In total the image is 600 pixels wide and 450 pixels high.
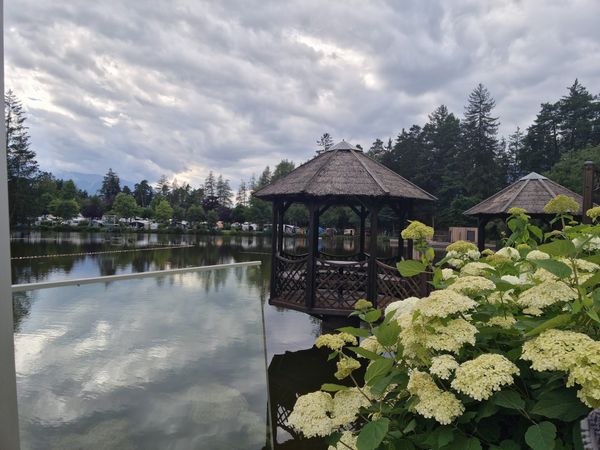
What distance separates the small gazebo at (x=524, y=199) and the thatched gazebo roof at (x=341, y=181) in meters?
2.31

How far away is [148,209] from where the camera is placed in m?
46.0

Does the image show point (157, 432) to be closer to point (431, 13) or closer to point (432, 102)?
point (431, 13)

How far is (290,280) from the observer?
7.02 metres

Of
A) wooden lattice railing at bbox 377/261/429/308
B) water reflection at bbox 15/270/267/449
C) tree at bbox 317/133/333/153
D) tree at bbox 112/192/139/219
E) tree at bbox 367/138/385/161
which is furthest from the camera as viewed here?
tree at bbox 317/133/333/153

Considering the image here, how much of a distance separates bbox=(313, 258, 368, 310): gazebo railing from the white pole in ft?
17.6

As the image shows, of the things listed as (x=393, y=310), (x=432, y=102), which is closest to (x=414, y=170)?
(x=432, y=102)

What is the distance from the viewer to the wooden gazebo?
6324 millimetres

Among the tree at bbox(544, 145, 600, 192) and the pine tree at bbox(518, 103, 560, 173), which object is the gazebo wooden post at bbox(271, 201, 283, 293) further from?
the pine tree at bbox(518, 103, 560, 173)

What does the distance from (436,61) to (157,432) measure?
677cm

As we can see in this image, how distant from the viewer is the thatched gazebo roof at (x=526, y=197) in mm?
8281

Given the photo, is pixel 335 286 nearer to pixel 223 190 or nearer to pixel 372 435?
pixel 372 435

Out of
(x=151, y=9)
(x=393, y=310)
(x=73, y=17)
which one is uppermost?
(x=151, y=9)

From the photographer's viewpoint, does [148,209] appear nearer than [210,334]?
No

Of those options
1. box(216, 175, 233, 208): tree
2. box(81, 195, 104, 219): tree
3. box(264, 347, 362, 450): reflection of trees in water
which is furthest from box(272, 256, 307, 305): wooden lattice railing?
box(216, 175, 233, 208): tree
